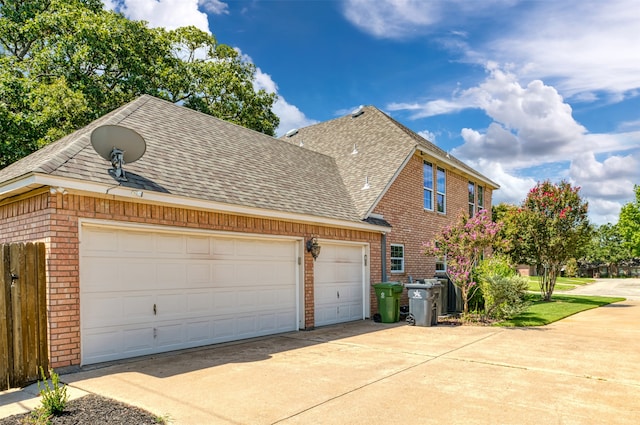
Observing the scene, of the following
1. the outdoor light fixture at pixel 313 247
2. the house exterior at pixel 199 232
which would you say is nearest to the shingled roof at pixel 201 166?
the house exterior at pixel 199 232

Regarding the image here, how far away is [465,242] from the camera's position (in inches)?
483

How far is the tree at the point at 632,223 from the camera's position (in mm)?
51022

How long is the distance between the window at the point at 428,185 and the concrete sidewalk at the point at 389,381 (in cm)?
824

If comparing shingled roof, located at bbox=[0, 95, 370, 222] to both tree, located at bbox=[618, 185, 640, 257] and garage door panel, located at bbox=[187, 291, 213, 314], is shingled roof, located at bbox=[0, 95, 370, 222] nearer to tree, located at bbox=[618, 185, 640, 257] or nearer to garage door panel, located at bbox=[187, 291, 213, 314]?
garage door panel, located at bbox=[187, 291, 213, 314]

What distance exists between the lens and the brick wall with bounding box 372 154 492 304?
14797 millimetres

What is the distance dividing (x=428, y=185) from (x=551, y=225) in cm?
523

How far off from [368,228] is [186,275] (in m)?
6.17

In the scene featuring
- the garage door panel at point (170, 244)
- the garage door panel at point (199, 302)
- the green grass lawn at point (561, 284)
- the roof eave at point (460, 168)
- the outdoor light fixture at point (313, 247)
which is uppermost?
the roof eave at point (460, 168)

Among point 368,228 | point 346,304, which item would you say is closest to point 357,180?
point 368,228

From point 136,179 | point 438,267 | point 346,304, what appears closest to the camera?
point 136,179

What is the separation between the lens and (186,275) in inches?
336

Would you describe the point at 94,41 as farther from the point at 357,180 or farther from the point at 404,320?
the point at 404,320

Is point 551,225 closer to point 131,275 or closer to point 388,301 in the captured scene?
point 388,301

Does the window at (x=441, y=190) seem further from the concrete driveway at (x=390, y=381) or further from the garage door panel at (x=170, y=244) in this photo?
the garage door panel at (x=170, y=244)
